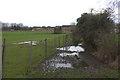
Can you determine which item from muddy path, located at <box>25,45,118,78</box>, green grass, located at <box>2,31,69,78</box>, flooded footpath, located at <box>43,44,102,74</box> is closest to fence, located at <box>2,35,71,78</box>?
green grass, located at <box>2,31,69,78</box>

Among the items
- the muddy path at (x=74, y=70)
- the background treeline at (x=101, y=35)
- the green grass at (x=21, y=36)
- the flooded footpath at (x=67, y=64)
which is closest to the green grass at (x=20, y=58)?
the flooded footpath at (x=67, y=64)

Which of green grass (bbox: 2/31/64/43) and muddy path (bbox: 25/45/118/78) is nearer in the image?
muddy path (bbox: 25/45/118/78)

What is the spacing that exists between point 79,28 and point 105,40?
6243 mm

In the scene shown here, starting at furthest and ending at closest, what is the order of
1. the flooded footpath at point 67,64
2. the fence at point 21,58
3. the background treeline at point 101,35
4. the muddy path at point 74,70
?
the background treeline at point 101,35, the flooded footpath at point 67,64, the fence at point 21,58, the muddy path at point 74,70

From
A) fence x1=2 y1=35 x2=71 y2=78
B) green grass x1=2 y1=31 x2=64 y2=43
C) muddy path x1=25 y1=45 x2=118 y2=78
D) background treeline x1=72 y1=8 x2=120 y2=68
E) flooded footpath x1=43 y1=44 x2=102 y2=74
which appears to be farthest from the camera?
green grass x1=2 y1=31 x2=64 y2=43

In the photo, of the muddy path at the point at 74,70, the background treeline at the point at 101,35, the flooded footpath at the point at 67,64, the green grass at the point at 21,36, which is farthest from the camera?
the green grass at the point at 21,36

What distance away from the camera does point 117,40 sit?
9.20 m

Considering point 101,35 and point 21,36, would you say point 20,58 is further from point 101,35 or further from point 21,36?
point 21,36

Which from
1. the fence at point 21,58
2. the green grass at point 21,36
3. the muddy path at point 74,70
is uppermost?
the green grass at point 21,36

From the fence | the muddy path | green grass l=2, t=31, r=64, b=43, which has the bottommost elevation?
the muddy path

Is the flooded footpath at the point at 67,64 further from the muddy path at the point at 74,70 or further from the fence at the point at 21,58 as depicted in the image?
the fence at the point at 21,58

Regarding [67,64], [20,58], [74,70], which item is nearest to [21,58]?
[20,58]

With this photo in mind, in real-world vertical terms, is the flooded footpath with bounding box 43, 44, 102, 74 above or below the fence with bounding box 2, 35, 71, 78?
below

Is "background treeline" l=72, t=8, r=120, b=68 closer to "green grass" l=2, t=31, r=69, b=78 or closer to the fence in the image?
the fence
